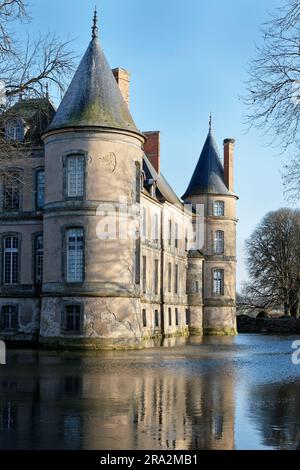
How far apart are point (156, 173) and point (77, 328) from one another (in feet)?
59.0

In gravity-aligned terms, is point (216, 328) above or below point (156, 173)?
below

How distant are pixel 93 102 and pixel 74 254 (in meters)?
5.92

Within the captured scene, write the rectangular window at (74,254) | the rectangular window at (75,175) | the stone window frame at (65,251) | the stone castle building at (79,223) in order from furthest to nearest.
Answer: the rectangular window at (75,175)
the rectangular window at (74,254)
the stone window frame at (65,251)
the stone castle building at (79,223)

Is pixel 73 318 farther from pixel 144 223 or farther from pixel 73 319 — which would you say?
pixel 144 223

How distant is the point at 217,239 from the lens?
48.5 metres

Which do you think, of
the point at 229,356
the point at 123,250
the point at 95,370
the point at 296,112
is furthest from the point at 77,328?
the point at 296,112

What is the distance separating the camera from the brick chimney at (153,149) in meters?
43.7

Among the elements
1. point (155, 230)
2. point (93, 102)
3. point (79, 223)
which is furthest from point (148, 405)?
point (155, 230)

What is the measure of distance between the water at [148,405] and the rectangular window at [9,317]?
9.70m

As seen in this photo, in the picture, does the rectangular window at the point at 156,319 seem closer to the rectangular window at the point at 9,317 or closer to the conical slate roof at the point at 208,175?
the rectangular window at the point at 9,317

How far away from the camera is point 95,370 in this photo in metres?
18.5

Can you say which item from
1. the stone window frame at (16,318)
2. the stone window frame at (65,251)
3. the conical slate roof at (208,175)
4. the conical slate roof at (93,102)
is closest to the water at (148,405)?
the stone window frame at (65,251)

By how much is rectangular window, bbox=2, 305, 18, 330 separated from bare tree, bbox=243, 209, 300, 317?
33.4m
